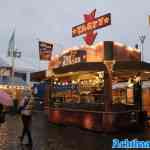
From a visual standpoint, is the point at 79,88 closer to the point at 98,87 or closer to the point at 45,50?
the point at 98,87

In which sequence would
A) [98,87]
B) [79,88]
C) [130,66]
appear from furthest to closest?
1. [79,88]
2. [98,87]
3. [130,66]

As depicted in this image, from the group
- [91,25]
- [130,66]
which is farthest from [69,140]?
[91,25]

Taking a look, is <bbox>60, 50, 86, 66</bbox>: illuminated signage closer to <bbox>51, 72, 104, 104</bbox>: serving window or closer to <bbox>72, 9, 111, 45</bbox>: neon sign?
<bbox>51, 72, 104, 104</bbox>: serving window

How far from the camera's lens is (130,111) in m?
18.2

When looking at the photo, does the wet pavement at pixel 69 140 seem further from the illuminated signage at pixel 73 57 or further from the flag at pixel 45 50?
the flag at pixel 45 50

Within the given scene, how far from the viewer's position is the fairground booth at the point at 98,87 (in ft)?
56.1

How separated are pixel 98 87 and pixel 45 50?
11393 millimetres

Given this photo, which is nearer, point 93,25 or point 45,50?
point 93,25

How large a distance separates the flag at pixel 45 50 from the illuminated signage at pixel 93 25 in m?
6.54

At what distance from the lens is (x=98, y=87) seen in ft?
62.5

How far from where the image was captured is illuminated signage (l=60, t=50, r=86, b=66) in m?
19.6

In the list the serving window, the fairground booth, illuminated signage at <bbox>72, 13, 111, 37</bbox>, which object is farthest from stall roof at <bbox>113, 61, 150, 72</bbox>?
illuminated signage at <bbox>72, 13, 111, 37</bbox>

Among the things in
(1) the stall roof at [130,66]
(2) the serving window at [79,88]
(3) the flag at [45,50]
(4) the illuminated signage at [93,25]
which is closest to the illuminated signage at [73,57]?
(2) the serving window at [79,88]

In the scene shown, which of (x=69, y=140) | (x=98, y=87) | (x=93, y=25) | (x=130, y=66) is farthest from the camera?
(x=93, y=25)
